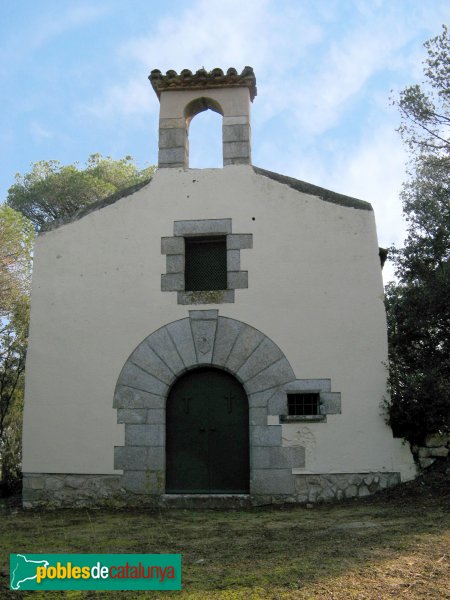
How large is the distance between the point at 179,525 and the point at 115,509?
1.50m

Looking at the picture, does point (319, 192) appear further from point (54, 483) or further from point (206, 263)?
point (54, 483)

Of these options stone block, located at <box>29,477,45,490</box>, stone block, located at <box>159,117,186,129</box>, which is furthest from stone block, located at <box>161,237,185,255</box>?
stone block, located at <box>29,477,45,490</box>

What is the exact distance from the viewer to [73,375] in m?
7.60

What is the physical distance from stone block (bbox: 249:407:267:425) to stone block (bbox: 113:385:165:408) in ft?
3.68

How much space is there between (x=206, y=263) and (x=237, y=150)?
1.66 m

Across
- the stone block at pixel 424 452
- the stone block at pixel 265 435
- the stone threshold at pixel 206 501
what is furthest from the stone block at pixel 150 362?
the stone block at pixel 424 452

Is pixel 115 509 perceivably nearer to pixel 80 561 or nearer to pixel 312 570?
pixel 80 561

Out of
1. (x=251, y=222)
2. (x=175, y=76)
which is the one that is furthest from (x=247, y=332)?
(x=175, y=76)

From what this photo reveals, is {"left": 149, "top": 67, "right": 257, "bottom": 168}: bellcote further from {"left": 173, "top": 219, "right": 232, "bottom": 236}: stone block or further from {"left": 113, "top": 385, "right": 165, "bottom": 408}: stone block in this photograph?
{"left": 113, "top": 385, "right": 165, "bottom": 408}: stone block

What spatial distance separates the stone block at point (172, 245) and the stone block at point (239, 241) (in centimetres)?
64

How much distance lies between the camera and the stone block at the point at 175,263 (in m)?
7.73

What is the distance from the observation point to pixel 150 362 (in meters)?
7.51

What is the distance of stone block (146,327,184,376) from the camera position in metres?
7.44

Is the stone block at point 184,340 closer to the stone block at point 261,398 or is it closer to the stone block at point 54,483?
the stone block at point 261,398
